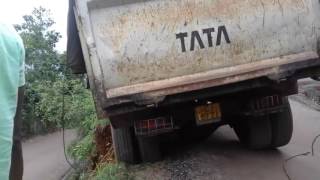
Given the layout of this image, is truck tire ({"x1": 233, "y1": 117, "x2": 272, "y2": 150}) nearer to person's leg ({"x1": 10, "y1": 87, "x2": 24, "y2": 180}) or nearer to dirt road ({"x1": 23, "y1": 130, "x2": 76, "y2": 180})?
person's leg ({"x1": 10, "y1": 87, "x2": 24, "y2": 180})

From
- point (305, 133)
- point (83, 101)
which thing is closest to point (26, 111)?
point (83, 101)

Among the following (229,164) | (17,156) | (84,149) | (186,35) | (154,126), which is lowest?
(84,149)

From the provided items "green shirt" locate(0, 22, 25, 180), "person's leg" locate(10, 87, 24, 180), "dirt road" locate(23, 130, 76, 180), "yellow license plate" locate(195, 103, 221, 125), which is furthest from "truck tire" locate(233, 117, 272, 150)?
"dirt road" locate(23, 130, 76, 180)

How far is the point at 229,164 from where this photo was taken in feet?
18.7

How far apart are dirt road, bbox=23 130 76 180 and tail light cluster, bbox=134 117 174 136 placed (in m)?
4.06

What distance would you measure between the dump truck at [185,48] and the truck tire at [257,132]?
3.11ft

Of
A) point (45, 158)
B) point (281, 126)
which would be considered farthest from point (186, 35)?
point (45, 158)

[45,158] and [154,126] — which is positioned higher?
[154,126]

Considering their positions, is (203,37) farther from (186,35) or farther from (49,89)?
(49,89)

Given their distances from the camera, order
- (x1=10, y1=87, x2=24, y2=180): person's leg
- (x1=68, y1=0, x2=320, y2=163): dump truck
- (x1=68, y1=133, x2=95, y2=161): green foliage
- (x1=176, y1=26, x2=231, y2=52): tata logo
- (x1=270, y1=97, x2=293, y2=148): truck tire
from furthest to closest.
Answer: (x1=68, y1=133, x2=95, y2=161): green foliage < (x1=270, y1=97, x2=293, y2=148): truck tire < (x1=176, y1=26, x2=231, y2=52): tata logo < (x1=68, y1=0, x2=320, y2=163): dump truck < (x1=10, y1=87, x2=24, y2=180): person's leg

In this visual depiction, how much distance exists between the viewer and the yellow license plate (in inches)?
204

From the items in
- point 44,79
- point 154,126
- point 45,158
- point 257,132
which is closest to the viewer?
point 154,126

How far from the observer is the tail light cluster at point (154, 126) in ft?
16.9

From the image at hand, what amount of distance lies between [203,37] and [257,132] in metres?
1.67
